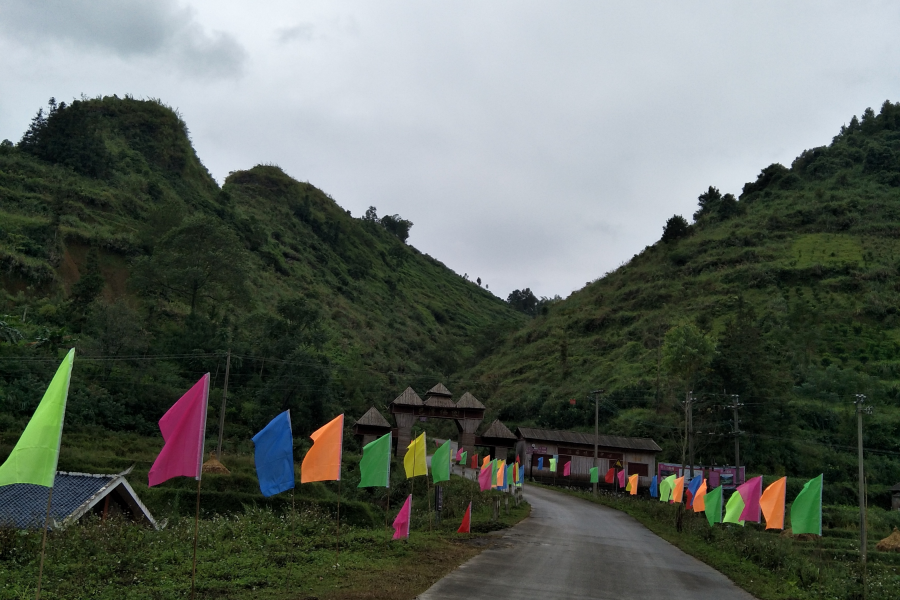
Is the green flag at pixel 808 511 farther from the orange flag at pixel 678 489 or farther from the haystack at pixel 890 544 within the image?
the haystack at pixel 890 544

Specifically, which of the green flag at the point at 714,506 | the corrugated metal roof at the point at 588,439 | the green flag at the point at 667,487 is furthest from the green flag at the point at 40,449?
the corrugated metal roof at the point at 588,439

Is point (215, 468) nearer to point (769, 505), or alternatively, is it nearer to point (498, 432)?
point (498, 432)

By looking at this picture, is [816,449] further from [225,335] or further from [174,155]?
[174,155]

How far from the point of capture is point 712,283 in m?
74.3

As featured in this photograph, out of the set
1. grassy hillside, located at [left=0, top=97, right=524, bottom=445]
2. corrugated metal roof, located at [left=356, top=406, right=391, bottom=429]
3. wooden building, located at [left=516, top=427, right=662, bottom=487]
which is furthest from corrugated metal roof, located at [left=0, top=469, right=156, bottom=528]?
wooden building, located at [left=516, top=427, right=662, bottom=487]

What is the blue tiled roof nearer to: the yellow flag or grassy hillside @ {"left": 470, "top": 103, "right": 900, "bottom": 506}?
the yellow flag

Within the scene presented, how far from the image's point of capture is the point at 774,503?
1585 cm

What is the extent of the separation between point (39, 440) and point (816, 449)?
47.5 m

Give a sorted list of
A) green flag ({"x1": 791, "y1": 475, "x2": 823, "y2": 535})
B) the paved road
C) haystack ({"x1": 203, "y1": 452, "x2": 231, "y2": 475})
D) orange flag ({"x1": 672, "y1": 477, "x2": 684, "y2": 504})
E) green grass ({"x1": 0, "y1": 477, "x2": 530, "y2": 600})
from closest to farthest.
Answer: green grass ({"x1": 0, "y1": 477, "x2": 530, "y2": 600})
the paved road
green flag ({"x1": 791, "y1": 475, "x2": 823, "y2": 535})
orange flag ({"x1": 672, "y1": 477, "x2": 684, "y2": 504})
haystack ({"x1": 203, "y1": 452, "x2": 231, "y2": 475})

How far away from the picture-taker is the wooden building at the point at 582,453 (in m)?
45.3

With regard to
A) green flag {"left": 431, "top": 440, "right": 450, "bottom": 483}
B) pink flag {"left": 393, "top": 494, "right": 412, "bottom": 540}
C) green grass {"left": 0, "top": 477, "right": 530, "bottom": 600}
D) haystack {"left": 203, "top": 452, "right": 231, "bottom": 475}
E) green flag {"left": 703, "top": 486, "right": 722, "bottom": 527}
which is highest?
green flag {"left": 431, "top": 440, "right": 450, "bottom": 483}

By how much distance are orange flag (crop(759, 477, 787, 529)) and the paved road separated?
6.17 feet

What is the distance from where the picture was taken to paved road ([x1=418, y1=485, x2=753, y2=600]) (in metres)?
12.5

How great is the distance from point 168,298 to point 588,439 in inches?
1331
